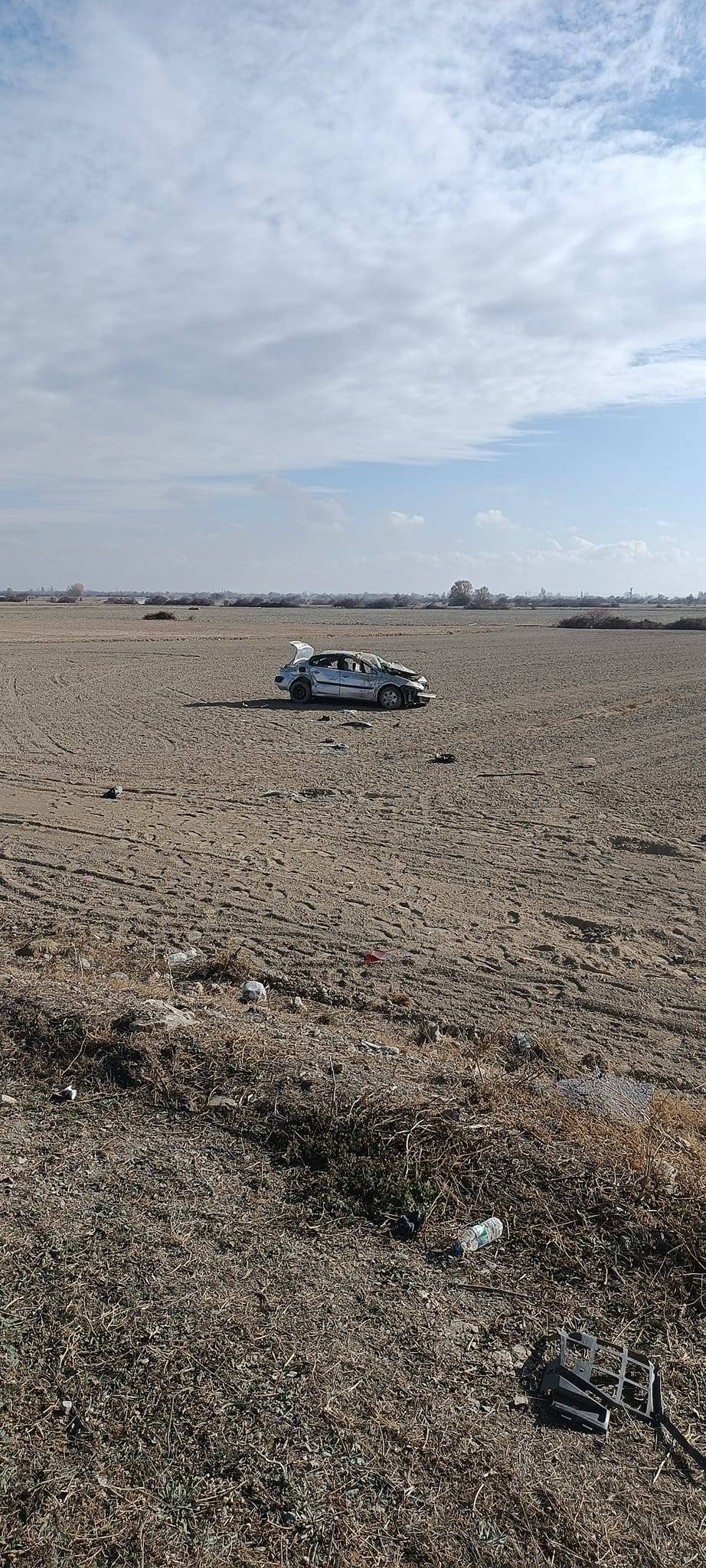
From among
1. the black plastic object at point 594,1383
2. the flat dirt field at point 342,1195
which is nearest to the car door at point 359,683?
A: the flat dirt field at point 342,1195

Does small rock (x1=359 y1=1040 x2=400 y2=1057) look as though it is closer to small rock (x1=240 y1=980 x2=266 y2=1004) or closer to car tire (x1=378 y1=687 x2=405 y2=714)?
small rock (x1=240 y1=980 x2=266 y2=1004)

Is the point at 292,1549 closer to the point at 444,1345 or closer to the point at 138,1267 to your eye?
the point at 444,1345

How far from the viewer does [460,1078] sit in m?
5.09

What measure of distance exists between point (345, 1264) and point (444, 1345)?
1.68ft

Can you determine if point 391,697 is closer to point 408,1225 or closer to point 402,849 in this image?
point 402,849

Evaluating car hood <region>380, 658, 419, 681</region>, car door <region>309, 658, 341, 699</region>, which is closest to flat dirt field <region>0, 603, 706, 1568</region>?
car door <region>309, 658, 341, 699</region>

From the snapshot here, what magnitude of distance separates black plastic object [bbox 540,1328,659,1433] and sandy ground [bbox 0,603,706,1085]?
9.62 ft

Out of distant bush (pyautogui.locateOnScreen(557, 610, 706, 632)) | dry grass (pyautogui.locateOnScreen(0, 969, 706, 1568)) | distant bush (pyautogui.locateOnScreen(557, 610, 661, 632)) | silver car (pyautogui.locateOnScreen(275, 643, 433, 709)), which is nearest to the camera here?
dry grass (pyautogui.locateOnScreen(0, 969, 706, 1568))

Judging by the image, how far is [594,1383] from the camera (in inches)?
121

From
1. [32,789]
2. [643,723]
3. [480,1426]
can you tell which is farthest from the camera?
[643,723]

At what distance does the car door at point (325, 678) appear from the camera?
74.9 ft

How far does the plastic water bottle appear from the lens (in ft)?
12.1

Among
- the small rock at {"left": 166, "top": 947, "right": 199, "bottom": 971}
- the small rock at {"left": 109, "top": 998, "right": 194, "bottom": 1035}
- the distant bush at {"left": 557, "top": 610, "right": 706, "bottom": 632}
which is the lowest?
the small rock at {"left": 166, "top": 947, "right": 199, "bottom": 971}

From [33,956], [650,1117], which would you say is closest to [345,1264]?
[650,1117]
